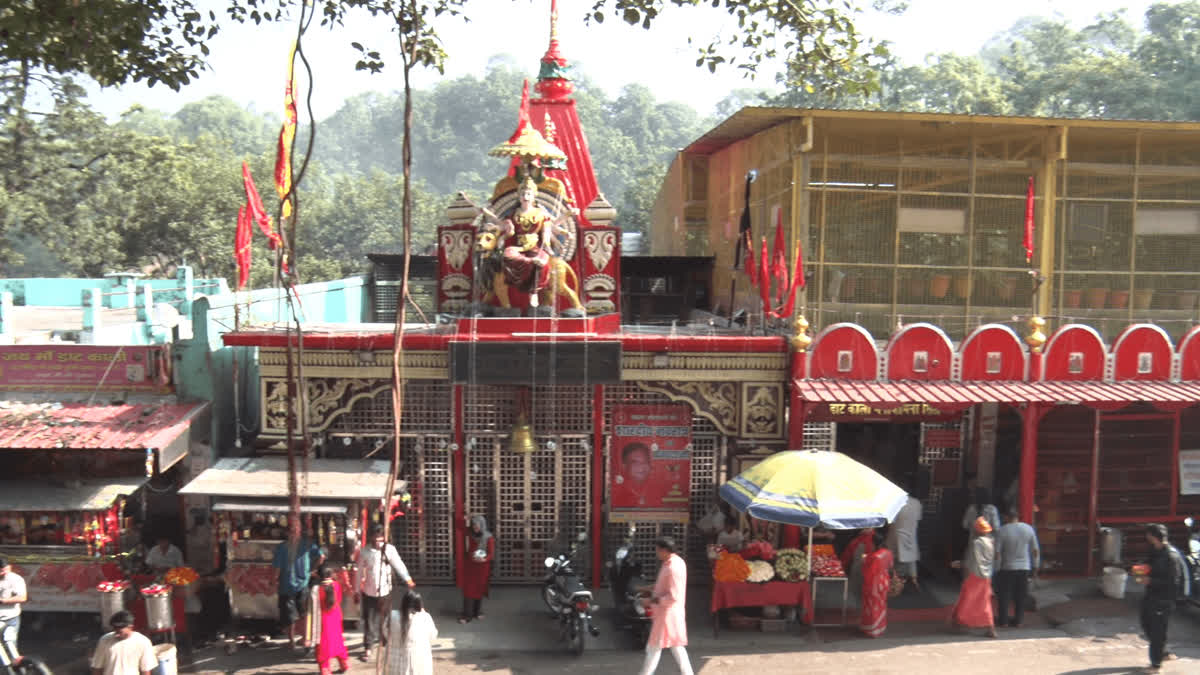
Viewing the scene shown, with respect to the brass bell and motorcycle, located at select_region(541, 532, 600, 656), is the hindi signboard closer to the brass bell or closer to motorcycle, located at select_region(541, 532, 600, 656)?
the brass bell

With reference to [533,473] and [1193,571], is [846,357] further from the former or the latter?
[1193,571]

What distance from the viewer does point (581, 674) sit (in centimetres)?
1074

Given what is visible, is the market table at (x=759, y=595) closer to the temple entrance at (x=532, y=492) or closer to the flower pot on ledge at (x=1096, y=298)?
the temple entrance at (x=532, y=492)

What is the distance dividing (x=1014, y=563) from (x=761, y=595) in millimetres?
3225

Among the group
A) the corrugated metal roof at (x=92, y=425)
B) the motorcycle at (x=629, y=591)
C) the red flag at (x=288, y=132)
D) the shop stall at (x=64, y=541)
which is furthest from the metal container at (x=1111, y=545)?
the shop stall at (x=64, y=541)

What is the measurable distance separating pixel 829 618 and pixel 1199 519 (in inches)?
263

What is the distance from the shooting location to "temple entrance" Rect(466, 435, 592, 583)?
536 inches

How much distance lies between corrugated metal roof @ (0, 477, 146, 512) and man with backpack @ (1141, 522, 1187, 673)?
41.4 ft

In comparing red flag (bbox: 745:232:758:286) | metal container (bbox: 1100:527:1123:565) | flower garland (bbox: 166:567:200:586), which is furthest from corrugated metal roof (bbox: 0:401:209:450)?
metal container (bbox: 1100:527:1123:565)

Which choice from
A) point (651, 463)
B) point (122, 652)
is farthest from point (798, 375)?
point (122, 652)

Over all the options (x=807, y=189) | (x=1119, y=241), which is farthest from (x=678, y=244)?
(x=1119, y=241)

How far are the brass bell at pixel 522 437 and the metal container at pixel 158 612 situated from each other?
4.78 metres

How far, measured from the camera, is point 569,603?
11.4m

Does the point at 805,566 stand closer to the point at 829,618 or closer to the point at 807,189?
the point at 829,618
